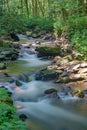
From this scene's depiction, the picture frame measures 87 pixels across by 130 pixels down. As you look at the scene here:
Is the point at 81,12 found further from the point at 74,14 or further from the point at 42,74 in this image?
the point at 42,74

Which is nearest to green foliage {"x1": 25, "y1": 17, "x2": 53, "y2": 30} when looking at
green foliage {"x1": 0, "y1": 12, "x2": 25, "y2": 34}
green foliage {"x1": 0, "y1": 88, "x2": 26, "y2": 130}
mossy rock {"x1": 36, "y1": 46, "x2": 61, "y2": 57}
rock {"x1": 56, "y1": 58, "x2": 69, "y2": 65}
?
green foliage {"x1": 0, "y1": 12, "x2": 25, "y2": 34}

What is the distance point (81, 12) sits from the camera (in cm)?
2086

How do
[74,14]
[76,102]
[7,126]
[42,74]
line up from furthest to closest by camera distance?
[74,14], [42,74], [76,102], [7,126]

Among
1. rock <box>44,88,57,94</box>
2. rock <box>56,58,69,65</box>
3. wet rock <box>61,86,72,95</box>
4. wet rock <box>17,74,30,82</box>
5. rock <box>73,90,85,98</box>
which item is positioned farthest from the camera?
rock <box>56,58,69,65</box>

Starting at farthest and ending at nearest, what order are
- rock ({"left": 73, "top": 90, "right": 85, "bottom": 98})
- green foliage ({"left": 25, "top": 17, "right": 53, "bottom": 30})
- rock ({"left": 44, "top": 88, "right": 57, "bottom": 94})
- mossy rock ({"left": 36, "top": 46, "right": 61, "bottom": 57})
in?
green foliage ({"left": 25, "top": 17, "right": 53, "bottom": 30}), mossy rock ({"left": 36, "top": 46, "right": 61, "bottom": 57}), rock ({"left": 44, "top": 88, "right": 57, "bottom": 94}), rock ({"left": 73, "top": 90, "right": 85, "bottom": 98})

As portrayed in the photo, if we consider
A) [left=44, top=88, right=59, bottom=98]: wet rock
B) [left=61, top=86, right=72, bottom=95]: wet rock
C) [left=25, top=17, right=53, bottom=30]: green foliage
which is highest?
[left=44, top=88, right=59, bottom=98]: wet rock

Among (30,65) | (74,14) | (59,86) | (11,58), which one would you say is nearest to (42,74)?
(59,86)

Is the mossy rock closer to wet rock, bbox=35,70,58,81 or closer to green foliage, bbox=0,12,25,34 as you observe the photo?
wet rock, bbox=35,70,58,81

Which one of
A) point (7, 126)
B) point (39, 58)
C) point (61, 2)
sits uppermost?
point (61, 2)

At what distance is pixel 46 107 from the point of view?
9516 mm

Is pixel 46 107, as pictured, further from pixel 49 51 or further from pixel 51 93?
pixel 49 51

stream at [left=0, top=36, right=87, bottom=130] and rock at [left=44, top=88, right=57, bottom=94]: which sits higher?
rock at [left=44, top=88, right=57, bottom=94]

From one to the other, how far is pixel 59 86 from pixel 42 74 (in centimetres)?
141

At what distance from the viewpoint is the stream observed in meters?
8.22
